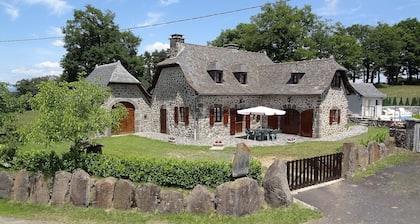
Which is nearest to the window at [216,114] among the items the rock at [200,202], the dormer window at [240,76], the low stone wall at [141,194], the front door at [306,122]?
the dormer window at [240,76]

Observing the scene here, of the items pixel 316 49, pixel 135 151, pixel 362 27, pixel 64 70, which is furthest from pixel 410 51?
pixel 135 151

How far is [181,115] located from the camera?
24344 millimetres

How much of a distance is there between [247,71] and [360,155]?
50.6 feet

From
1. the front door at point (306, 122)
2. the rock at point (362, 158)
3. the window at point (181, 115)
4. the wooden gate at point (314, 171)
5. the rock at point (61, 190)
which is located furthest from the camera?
the front door at point (306, 122)

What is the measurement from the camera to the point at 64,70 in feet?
159

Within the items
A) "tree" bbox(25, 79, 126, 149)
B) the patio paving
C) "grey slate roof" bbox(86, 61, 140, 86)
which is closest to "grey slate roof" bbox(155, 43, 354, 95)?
"grey slate roof" bbox(86, 61, 140, 86)

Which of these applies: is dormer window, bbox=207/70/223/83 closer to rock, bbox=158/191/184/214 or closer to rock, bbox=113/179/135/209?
rock, bbox=113/179/135/209

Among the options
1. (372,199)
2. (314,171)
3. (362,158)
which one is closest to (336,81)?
(362,158)

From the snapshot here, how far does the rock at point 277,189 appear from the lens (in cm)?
889

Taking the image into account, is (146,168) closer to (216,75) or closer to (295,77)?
(216,75)

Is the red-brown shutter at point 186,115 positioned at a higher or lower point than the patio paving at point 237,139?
higher

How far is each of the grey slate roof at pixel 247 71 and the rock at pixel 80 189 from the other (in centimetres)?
1345

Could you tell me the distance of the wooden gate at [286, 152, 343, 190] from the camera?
34.8 feet

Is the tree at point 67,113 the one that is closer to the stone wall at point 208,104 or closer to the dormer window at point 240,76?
the stone wall at point 208,104
